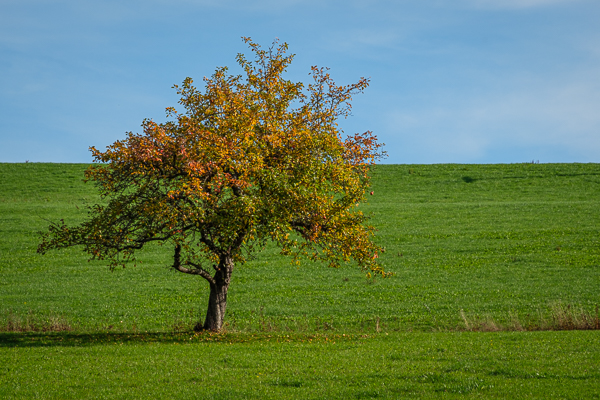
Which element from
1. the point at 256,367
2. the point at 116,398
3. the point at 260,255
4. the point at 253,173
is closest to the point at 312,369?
the point at 256,367

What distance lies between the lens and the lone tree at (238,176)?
17453 millimetres

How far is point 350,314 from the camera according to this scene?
2639cm

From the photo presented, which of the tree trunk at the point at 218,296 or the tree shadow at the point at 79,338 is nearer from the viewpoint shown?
the tree shadow at the point at 79,338

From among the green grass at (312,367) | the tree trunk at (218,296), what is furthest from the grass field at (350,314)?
the tree trunk at (218,296)

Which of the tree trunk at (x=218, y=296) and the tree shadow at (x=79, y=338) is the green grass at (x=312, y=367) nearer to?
the tree shadow at (x=79, y=338)

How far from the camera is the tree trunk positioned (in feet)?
68.5

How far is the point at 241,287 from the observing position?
32906mm

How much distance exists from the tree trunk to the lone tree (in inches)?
11.8

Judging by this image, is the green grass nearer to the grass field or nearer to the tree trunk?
the grass field

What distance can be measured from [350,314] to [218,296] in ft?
26.4

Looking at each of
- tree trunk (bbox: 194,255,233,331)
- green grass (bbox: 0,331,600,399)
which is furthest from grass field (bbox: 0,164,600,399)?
tree trunk (bbox: 194,255,233,331)

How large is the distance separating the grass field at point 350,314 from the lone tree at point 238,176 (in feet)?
11.8

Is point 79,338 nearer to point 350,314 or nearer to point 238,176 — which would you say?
point 238,176

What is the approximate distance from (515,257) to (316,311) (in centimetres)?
1806
